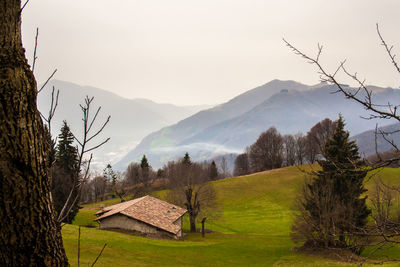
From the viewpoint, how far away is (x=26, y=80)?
3266 millimetres

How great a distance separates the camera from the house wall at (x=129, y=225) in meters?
42.3

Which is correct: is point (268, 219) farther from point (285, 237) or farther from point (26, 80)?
point (26, 80)

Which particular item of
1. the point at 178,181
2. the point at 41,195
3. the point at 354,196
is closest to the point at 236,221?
the point at 178,181

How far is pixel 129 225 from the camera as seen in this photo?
141ft

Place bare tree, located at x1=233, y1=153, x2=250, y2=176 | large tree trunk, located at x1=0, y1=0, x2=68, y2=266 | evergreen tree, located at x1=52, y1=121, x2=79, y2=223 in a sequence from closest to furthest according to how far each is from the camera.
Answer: large tree trunk, located at x1=0, y1=0, x2=68, y2=266 → evergreen tree, located at x1=52, y1=121, x2=79, y2=223 → bare tree, located at x1=233, y1=153, x2=250, y2=176

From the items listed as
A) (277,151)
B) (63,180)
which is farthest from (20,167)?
(277,151)

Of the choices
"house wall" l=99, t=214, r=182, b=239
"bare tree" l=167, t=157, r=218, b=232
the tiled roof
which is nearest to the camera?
"house wall" l=99, t=214, r=182, b=239

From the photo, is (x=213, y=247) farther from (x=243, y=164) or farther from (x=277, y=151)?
(x=243, y=164)

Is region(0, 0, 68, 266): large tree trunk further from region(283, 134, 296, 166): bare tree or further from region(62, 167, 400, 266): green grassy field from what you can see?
region(283, 134, 296, 166): bare tree

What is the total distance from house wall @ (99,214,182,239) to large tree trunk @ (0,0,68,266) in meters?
40.8

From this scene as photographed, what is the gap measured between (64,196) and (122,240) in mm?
14240

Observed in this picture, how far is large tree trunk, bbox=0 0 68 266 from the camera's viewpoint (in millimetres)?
3041

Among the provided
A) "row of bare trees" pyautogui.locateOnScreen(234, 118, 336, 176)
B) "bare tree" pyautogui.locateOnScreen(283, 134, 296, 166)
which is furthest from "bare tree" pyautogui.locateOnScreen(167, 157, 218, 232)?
"bare tree" pyautogui.locateOnScreen(283, 134, 296, 166)

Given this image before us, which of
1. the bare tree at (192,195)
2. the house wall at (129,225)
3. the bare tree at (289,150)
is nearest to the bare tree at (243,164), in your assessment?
the bare tree at (289,150)
